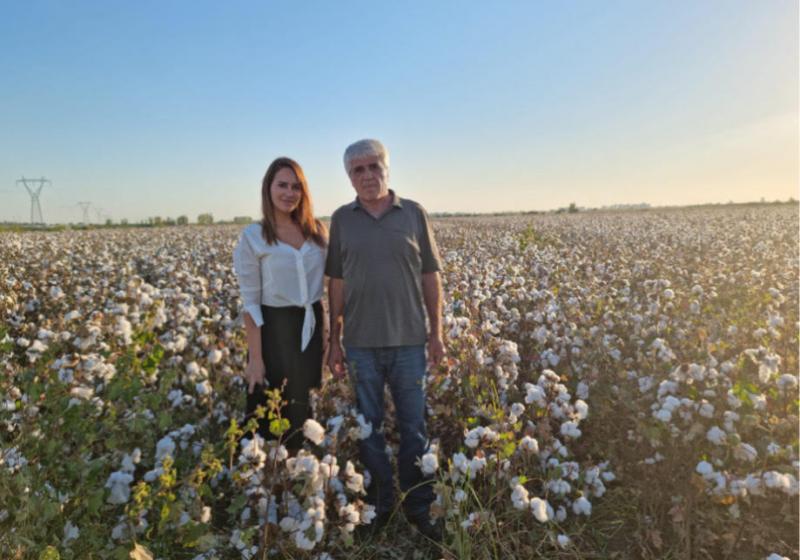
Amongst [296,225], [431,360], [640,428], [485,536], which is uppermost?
[296,225]

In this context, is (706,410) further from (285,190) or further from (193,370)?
(193,370)

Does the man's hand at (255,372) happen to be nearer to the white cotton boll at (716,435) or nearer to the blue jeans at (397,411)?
the blue jeans at (397,411)

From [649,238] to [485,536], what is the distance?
1740 cm

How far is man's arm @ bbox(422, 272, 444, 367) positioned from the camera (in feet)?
12.0

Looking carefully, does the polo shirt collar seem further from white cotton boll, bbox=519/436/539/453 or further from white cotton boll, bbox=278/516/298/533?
white cotton boll, bbox=278/516/298/533

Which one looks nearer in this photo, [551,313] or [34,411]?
[34,411]

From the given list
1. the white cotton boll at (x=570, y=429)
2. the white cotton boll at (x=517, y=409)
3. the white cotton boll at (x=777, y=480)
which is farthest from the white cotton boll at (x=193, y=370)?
the white cotton boll at (x=777, y=480)

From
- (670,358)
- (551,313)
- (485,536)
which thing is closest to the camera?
(485,536)

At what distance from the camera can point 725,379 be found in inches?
150

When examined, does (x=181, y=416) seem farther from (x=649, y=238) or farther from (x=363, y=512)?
(x=649, y=238)

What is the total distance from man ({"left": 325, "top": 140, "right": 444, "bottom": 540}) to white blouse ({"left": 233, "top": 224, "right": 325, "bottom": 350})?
0.19 metres

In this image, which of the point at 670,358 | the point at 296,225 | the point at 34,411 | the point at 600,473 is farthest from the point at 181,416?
the point at 670,358

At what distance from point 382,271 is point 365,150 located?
77cm

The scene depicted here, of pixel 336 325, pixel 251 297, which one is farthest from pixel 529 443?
pixel 251 297
